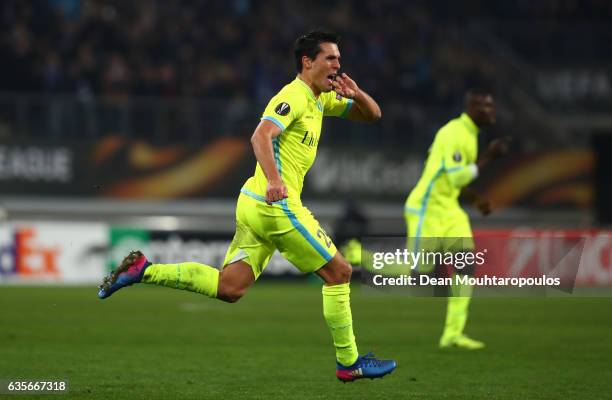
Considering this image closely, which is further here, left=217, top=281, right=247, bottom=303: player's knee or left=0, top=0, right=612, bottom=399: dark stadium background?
left=0, top=0, right=612, bottom=399: dark stadium background

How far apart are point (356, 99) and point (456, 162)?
3700 millimetres

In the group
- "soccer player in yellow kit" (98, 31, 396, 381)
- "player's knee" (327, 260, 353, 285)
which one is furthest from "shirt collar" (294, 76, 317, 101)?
"player's knee" (327, 260, 353, 285)

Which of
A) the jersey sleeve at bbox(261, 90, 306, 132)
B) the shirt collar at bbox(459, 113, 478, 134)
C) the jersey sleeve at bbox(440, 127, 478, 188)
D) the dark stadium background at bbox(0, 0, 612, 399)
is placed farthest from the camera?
the dark stadium background at bbox(0, 0, 612, 399)

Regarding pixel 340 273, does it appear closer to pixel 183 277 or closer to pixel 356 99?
pixel 183 277

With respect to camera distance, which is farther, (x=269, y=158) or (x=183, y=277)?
(x=183, y=277)

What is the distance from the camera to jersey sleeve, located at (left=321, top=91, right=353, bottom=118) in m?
8.65

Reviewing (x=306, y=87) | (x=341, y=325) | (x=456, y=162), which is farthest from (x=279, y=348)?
(x=306, y=87)

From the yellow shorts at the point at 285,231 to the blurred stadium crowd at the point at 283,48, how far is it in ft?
47.2

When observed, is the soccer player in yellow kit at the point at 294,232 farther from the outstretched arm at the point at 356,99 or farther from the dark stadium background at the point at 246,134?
the dark stadium background at the point at 246,134

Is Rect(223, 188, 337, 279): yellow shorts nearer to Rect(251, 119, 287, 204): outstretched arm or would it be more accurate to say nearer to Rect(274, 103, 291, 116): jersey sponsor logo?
Rect(251, 119, 287, 204): outstretched arm

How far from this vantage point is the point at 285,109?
803 centimetres

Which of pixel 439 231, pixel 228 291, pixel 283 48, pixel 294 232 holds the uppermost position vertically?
pixel 283 48

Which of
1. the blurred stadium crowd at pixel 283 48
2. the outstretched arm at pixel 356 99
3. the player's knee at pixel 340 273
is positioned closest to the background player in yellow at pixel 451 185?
the outstretched arm at pixel 356 99

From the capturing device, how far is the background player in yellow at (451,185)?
12.1 metres
